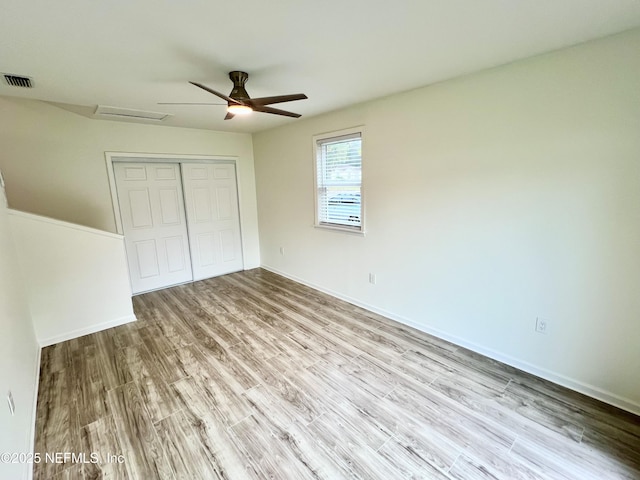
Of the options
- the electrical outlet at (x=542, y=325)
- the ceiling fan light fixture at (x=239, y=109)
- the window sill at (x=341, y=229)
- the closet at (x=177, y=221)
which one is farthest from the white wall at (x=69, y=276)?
the electrical outlet at (x=542, y=325)

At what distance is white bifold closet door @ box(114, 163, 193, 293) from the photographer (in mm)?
3992

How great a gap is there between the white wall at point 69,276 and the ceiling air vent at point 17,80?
1.11 m

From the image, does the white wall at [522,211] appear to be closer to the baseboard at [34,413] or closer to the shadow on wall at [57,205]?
the baseboard at [34,413]

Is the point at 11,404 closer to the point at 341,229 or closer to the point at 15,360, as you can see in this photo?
the point at 15,360

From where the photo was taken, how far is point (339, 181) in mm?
3678

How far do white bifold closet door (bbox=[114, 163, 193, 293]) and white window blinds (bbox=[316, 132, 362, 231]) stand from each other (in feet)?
7.47

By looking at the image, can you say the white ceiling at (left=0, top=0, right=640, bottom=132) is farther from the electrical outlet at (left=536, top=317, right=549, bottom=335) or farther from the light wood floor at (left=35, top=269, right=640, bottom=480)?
the light wood floor at (left=35, top=269, right=640, bottom=480)

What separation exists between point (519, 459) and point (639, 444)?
2.50 feet

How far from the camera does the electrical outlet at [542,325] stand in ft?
7.26

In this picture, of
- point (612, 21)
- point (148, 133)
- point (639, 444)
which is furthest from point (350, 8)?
point (148, 133)

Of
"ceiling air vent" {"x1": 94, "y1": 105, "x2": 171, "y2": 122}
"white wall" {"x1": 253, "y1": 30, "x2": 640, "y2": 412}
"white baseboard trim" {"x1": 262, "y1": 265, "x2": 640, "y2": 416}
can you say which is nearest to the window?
"white wall" {"x1": 253, "y1": 30, "x2": 640, "y2": 412}

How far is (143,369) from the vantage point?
8.12ft

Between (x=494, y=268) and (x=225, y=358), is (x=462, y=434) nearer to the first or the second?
(x=494, y=268)

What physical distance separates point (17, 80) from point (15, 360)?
7.24 ft
